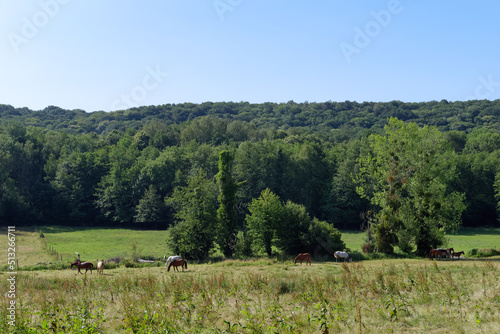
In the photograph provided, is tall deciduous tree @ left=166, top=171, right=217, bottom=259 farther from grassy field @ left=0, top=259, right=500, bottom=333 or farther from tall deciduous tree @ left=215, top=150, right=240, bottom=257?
grassy field @ left=0, top=259, right=500, bottom=333

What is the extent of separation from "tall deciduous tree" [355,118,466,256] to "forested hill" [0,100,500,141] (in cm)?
10304

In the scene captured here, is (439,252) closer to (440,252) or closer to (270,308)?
(440,252)

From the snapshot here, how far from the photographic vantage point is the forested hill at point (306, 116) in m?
144

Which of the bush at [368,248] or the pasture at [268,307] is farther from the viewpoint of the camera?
the bush at [368,248]

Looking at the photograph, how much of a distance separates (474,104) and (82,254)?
165m

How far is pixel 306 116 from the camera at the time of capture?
583 feet

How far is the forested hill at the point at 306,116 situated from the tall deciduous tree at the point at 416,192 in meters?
103

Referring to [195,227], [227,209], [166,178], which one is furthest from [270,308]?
[166,178]

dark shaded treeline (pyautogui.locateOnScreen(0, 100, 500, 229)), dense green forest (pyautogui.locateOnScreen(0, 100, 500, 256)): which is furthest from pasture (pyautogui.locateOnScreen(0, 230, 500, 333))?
dark shaded treeline (pyautogui.locateOnScreen(0, 100, 500, 229))

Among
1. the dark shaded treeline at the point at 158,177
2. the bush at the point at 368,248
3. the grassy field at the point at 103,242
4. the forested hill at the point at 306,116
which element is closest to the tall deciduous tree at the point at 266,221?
the bush at the point at 368,248

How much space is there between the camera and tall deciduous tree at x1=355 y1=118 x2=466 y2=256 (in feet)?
108

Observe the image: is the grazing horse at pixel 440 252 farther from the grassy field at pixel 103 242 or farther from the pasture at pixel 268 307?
the grassy field at pixel 103 242

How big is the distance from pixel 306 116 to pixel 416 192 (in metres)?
147

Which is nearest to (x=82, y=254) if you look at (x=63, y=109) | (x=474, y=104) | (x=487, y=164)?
(x=487, y=164)
